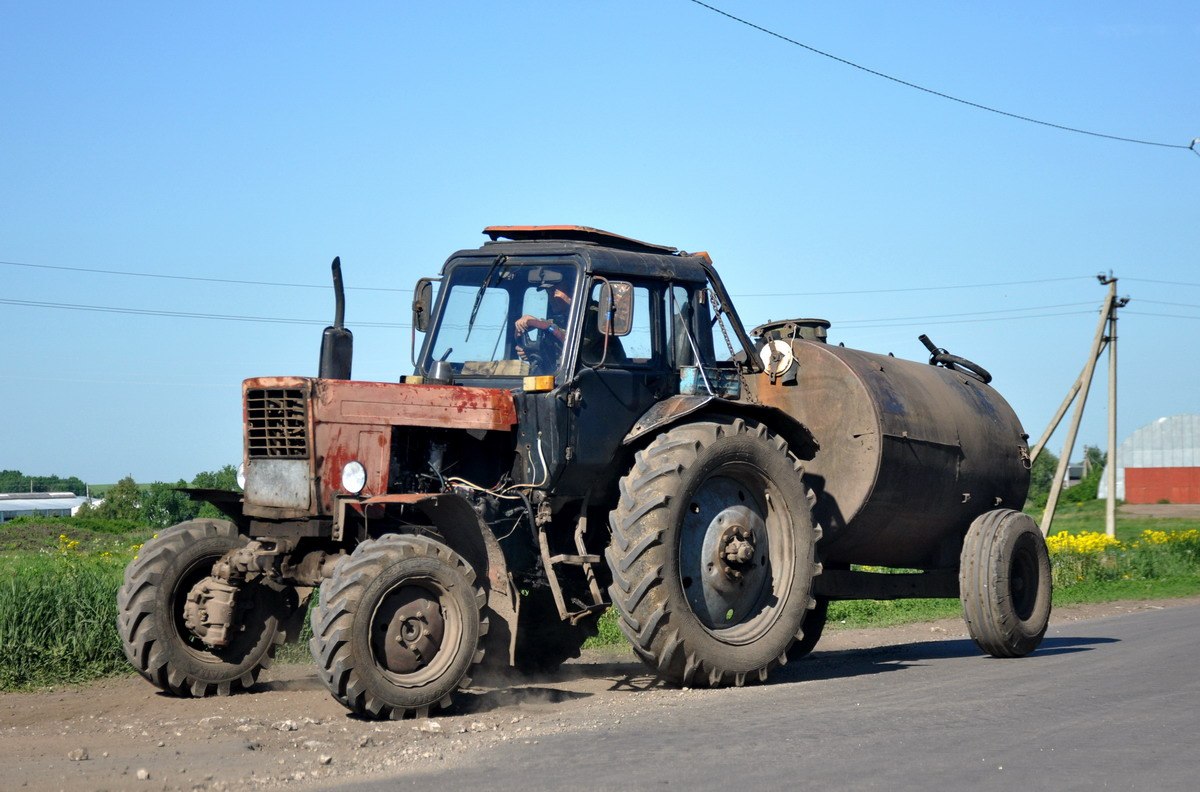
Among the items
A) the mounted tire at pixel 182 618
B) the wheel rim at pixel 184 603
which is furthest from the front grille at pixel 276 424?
the wheel rim at pixel 184 603

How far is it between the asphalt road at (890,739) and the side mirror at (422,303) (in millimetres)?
3543

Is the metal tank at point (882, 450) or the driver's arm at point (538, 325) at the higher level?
the driver's arm at point (538, 325)

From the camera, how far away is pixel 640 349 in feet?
33.8

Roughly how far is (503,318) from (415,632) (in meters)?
2.89

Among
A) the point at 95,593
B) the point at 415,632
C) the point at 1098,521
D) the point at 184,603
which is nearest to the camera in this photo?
the point at 415,632

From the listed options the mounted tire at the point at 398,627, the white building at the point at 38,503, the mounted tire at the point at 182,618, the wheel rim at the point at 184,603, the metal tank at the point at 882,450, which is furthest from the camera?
the white building at the point at 38,503

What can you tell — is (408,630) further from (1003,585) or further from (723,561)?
(1003,585)

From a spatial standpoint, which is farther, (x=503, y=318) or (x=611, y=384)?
(x=503, y=318)

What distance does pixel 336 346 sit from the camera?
9367 mm

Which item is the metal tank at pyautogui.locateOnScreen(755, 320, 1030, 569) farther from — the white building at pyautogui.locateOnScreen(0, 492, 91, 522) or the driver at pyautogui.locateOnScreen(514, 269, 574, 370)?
the white building at pyautogui.locateOnScreen(0, 492, 91, 522)

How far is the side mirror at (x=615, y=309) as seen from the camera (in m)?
9.73

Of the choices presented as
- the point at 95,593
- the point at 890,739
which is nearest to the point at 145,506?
the point at 95,593

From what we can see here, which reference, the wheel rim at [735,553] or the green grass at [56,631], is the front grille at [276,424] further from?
the green grass at [56,631]

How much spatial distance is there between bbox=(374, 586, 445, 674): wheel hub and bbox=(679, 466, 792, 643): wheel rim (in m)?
2.07
